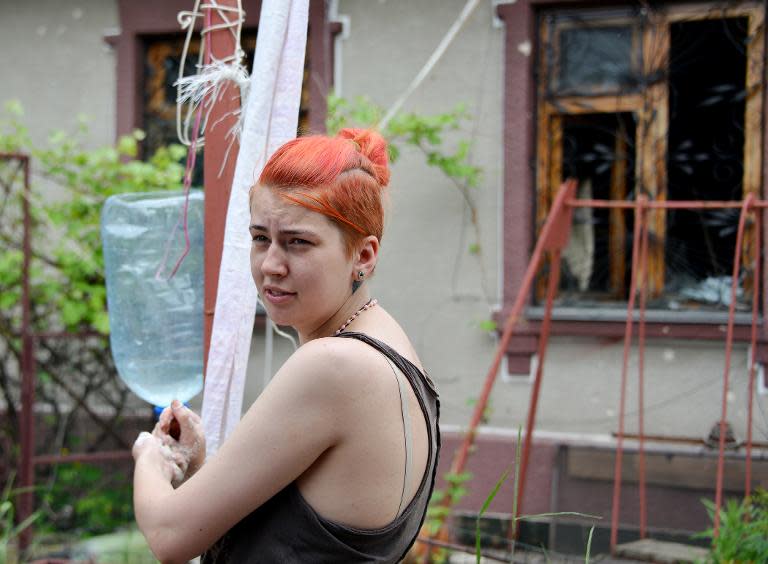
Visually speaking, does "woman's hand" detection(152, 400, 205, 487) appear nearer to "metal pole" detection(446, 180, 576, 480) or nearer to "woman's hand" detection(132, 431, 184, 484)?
"woman's hand" detection(132, 431, 184, 484)

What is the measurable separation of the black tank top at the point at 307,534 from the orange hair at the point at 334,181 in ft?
0.55

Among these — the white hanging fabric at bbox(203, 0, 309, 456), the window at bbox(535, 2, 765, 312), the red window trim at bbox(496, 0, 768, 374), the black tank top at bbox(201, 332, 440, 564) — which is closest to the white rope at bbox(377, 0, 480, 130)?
the red window trim at bbox(496, 0, 768, 374)

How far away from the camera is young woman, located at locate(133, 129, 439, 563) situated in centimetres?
113

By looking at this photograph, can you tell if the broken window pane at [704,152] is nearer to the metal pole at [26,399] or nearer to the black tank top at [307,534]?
the metal pole at [26,399]

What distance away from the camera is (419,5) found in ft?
17.6

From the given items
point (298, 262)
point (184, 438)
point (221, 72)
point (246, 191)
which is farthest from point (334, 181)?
point (221, 72)

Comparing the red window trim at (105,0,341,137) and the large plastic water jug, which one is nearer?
the large plastic water jug

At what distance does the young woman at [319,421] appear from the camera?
3.71 feet

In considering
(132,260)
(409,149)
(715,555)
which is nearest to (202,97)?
(132,260)

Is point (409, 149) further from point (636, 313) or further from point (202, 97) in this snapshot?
point (202, 97)

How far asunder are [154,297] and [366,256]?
78cm

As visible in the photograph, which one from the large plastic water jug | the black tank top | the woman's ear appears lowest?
the black tank top

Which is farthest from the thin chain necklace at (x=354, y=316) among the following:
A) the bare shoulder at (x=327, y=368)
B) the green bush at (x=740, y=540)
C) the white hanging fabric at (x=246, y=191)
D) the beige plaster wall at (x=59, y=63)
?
the beige plaster wall at (x=59, y=63)

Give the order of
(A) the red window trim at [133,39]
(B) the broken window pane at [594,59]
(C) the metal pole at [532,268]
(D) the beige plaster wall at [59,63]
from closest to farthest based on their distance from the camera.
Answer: (C) the metal pole at [532,268] < (B) the broken window pane at [594,59] < (A) the red window trim at [133,39] < (D) the beige plaster wall at [59,63]
